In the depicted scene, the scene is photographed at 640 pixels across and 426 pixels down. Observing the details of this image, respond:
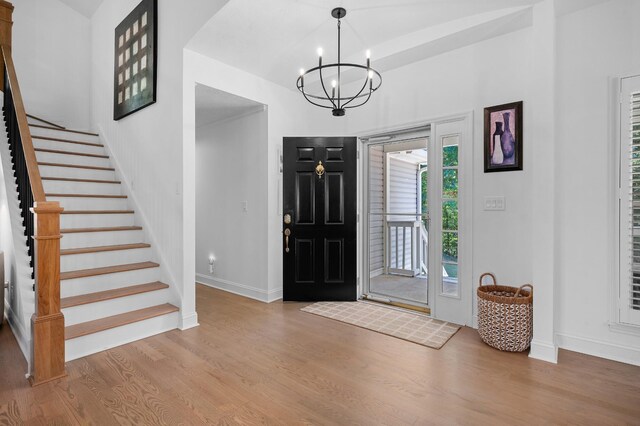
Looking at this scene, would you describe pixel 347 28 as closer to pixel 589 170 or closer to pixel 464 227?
pixel 464 227

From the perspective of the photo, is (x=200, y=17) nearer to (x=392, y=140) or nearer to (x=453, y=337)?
(x=392, y=140)

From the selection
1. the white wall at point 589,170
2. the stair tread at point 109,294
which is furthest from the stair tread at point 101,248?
the white wall at point 589,170

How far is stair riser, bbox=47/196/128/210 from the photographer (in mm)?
3654

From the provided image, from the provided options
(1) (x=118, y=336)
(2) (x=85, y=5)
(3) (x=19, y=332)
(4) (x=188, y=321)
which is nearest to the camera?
(3) (x=19, y=332)

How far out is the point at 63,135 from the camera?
4.46 m

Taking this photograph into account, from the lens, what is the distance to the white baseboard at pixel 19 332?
236cm

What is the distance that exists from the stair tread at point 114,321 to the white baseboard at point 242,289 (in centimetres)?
114

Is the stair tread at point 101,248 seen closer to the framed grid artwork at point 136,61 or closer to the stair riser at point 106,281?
the stair riser at point 106,281

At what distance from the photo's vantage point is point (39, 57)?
493cm

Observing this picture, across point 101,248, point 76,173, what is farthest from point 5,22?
point 101,248

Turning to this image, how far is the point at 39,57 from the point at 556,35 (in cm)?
649

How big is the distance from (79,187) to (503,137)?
4.56 metres

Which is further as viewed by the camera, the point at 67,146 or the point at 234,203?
Answer: the point at 234,203

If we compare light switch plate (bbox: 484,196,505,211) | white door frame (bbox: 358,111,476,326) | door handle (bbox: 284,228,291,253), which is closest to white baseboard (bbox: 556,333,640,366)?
white door frame (bbox: 358,111,476,326)
